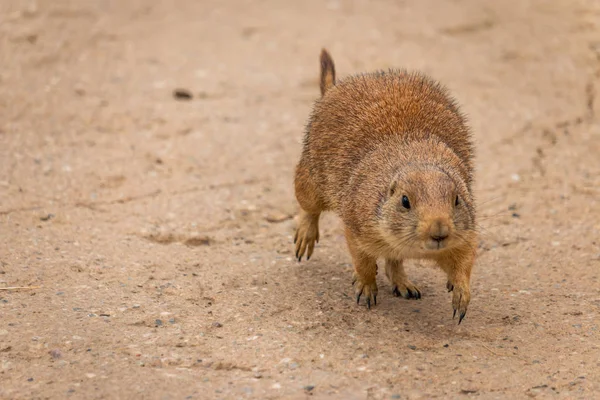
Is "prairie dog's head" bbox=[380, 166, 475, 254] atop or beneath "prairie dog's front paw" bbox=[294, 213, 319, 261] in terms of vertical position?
atop

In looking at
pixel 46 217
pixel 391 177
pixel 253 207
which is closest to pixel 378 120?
pixel 391 177

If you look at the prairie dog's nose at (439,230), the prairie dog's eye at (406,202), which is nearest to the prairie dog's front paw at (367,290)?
the prairie dog's eye at (406,202)

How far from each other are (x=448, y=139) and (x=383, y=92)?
49 cm

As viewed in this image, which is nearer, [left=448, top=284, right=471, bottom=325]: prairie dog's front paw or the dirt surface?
the dirt surface

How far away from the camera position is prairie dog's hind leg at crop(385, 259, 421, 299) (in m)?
5.34

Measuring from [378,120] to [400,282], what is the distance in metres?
0.99

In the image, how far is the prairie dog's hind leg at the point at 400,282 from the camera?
5.34m

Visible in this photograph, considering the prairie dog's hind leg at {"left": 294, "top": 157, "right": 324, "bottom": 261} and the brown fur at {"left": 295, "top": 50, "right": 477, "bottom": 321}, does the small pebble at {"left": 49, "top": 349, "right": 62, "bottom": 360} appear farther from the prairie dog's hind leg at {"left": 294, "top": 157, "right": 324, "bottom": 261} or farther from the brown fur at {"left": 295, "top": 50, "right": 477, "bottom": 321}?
the prairie dog's hind leg at {"left": 294, "top": 157, "right": 324, "bottom": 261}

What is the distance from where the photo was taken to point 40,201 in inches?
247

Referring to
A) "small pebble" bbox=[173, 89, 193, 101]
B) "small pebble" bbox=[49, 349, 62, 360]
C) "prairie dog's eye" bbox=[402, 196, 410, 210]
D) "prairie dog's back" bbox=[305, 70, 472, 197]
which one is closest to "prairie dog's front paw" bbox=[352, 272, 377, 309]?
"prairie dog's back" bbox=[305, 70, 472, 197]

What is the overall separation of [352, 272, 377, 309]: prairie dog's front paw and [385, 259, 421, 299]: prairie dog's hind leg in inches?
10.7

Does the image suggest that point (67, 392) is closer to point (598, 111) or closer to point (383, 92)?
point (383, 92)

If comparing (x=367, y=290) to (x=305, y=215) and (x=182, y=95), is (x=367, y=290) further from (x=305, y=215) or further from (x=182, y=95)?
(x=182, y=95)

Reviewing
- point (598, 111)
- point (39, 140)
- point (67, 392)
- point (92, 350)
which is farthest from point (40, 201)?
point (598, 111)
